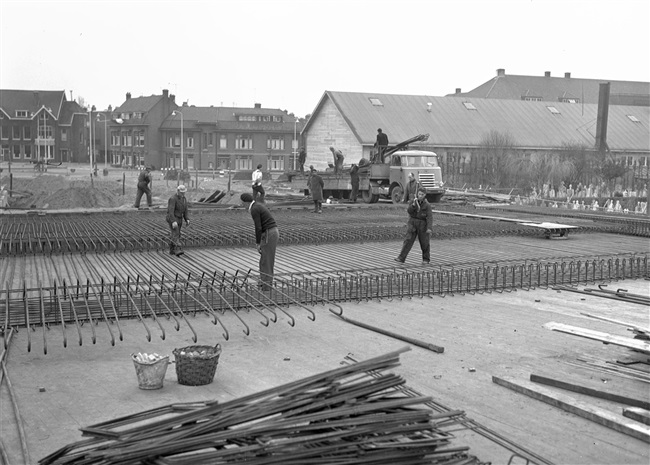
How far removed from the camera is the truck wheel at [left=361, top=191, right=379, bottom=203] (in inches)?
1224

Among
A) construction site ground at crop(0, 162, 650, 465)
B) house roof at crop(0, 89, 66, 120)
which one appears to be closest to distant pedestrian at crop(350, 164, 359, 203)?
construction site ground at crop(0, 162, 650, 465)

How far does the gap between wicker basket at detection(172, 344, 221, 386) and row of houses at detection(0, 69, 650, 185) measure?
126ft

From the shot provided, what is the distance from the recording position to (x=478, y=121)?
52469 millimetres

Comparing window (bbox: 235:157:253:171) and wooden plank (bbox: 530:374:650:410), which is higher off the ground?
window (bbox: 235:157:253:171)

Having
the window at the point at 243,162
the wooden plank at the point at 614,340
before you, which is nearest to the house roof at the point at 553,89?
the window at the point at 243,162

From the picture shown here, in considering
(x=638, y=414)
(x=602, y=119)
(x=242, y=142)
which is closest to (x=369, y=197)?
(x=638, y=414)

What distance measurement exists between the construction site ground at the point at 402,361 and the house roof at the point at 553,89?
235 feet

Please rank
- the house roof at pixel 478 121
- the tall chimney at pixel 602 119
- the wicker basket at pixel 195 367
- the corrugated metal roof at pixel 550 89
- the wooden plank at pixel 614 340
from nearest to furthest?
the wicker basket at pixel 195 367, the wooden plank at pixel 614 340, the house roof at pixel 478 121, the tall chimney at pixel 602 119, the corrugated metal roof at pixel 550 89

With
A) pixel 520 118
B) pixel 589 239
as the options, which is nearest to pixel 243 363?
pixel 589 239

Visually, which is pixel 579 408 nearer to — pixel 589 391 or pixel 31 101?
pixel 589 391

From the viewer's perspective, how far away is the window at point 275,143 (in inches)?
3012

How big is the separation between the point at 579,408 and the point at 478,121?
4755cm

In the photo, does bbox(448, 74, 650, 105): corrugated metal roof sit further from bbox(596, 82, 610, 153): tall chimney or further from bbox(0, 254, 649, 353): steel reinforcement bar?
bbox(0, 254, 649, 353): steel reinforcement bar

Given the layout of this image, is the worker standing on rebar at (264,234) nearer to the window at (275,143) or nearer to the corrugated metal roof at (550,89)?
the window at (275,143)
